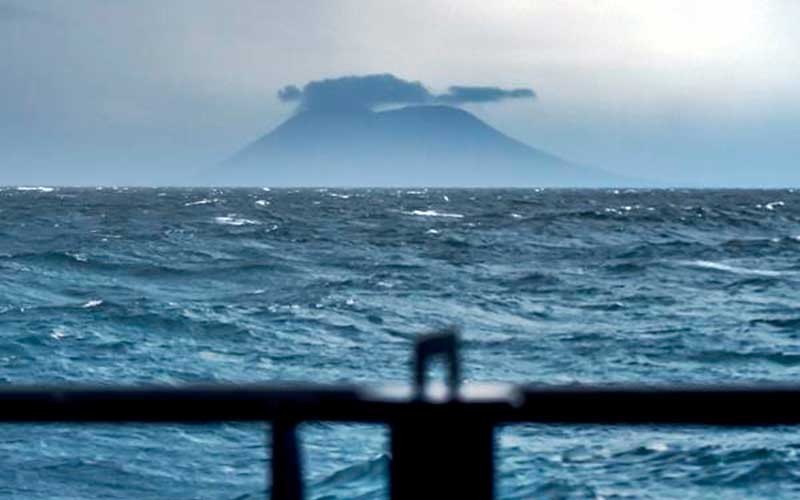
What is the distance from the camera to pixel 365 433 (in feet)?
35.2

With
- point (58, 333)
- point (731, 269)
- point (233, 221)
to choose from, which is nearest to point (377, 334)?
point (58, 333)

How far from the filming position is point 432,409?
2.40 metres

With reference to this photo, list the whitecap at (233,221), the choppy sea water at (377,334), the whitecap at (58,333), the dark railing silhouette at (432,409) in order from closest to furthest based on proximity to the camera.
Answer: the dark railing silhouette at (432,409)
the choppy sea water at (377,334)
the whitecap at (58,333)
the whitecap at (233,221)

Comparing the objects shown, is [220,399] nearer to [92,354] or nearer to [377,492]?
[377,492]

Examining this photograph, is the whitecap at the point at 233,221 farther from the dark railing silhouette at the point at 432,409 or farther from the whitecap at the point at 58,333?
the dark railing silhouette at the point at 432,409

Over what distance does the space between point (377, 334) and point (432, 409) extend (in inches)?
597

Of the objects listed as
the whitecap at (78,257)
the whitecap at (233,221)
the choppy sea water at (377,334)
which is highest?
the whitecap at (233,221)

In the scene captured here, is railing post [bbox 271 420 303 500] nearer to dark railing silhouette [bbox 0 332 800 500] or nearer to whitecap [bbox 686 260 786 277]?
dark railing silhouette [bbox 0 332 800 500]

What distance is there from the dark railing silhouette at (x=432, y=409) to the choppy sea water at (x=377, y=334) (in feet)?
0.69

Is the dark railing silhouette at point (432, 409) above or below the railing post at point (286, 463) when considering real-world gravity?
above

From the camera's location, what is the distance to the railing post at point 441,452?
241 centimetres

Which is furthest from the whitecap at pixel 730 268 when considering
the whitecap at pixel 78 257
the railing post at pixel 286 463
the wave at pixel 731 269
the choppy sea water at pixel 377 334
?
the railing post at pixel 286 463

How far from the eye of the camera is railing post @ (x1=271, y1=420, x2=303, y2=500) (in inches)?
96.6

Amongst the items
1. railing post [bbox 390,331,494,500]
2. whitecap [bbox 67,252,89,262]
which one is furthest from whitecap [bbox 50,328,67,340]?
railing post [bbox 390,331,494,500]
